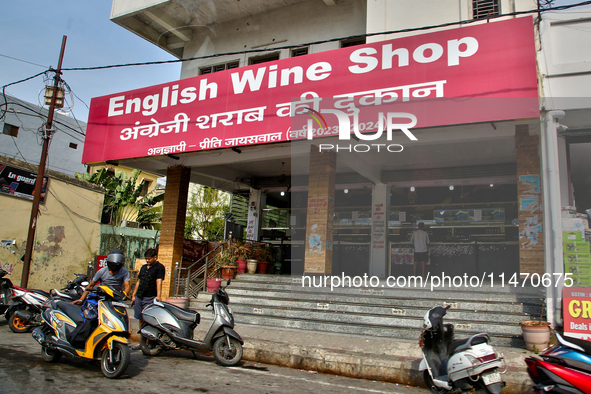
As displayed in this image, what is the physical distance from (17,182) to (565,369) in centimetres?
1551

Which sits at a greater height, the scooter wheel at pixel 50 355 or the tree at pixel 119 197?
the tree at pixel 119 197

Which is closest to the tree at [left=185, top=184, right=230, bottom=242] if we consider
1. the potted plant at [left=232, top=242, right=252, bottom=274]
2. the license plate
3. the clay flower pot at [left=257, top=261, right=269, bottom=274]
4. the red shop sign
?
the clay flower pot at [left=257, top=261, right=269, bottom=274]

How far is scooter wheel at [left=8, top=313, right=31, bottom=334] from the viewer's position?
7.88 m

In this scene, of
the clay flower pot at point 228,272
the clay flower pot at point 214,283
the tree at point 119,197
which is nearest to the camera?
the clay flower pot at point 214,283

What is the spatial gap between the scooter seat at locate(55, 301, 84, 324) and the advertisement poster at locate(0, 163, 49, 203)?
982 cm

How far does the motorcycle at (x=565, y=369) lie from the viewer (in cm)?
369

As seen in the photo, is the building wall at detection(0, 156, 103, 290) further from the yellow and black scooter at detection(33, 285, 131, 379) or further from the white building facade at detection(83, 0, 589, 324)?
the yellow and black scooter at detection(33, 285, 131, 379)

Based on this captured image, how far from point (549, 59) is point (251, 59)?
8.37 metres

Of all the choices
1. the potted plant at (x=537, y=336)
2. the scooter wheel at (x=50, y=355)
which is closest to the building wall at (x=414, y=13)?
the potted plant at (x=537, y=336)

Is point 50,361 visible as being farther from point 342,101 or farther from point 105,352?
point 342,101

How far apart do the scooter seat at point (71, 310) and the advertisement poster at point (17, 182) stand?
9.82 metres

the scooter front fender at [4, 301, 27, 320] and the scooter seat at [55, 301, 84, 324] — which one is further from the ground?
the scooter seat at [55, 301, 84, 324]

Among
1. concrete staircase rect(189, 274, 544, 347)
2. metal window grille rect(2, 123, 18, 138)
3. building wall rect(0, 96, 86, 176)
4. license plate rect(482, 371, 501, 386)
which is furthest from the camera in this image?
metal window grille rect(2, 123, 18, 138)

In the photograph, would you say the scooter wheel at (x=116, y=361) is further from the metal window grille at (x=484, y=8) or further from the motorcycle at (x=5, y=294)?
the metal window grille at (x=484, y=8)
